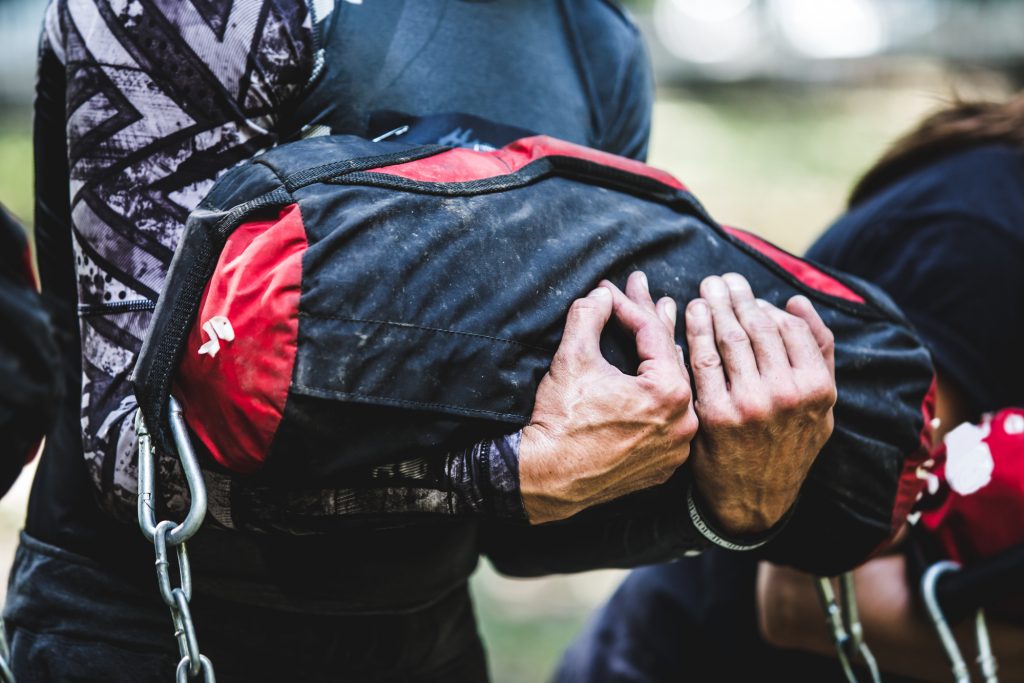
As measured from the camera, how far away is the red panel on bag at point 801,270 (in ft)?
3.98

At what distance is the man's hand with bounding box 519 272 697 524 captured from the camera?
3.23 feet

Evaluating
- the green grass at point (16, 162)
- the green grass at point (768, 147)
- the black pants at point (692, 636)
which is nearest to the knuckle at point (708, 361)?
the black pants at point (692, 636)

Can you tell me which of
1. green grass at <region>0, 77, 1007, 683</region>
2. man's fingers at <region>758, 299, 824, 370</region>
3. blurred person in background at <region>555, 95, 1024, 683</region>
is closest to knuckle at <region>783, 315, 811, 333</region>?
man's fingers at <region>758, 299, 824, 370</region>

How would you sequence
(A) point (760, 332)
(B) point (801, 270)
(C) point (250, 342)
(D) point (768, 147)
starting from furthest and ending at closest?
(D) point (768, 147) < (B) point (801, 270) < (A) point (760, 332) < (C) point (250, 342)

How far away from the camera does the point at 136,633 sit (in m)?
1.19

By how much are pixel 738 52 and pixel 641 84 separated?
24.5 ft

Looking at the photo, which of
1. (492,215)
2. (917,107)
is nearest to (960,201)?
(492,215)

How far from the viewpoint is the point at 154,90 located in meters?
1.05

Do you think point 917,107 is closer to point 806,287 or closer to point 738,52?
point 738,52

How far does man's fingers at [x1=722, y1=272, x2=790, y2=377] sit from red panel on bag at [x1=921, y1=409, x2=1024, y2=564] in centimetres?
45

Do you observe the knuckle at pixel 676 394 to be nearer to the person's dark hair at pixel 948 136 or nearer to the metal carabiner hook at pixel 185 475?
the metal carabiner hook at pixel 185 475

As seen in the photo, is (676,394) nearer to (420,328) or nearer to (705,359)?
(705,359)

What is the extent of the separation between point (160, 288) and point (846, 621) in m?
1.06

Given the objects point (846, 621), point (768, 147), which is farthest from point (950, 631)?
point (768, 147)
